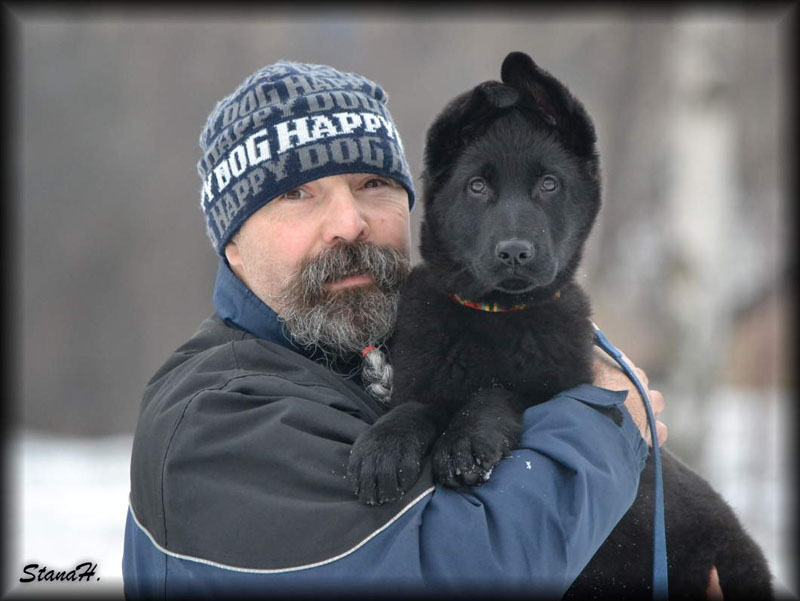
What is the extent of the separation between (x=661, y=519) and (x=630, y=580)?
0.22m

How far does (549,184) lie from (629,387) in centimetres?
66

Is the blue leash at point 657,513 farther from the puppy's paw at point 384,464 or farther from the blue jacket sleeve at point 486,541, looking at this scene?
the puppy's paw at point 384,464

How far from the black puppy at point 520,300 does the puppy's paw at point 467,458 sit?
13 cm

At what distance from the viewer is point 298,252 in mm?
2523

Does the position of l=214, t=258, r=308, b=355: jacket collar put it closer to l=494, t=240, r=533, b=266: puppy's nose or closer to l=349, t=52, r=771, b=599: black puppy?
l=349, t=52, r=771, b=599: black puppy

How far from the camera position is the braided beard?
2.48 m

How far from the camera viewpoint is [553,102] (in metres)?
2.55

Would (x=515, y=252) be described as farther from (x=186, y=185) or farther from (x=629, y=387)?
(x=186, y=185)

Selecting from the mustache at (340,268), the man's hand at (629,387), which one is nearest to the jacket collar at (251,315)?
Result: the mustache at (340,268)

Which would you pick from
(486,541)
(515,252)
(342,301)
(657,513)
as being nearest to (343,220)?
(342,301)

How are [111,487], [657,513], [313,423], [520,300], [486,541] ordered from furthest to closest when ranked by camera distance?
[111,487], [520,300], [657,513], [313,423], [486,541]

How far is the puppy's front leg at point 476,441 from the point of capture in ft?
6.43

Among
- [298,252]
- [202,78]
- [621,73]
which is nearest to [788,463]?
[621,73]

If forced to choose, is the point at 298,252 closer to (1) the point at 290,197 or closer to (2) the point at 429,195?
(1) the point at 290,197
